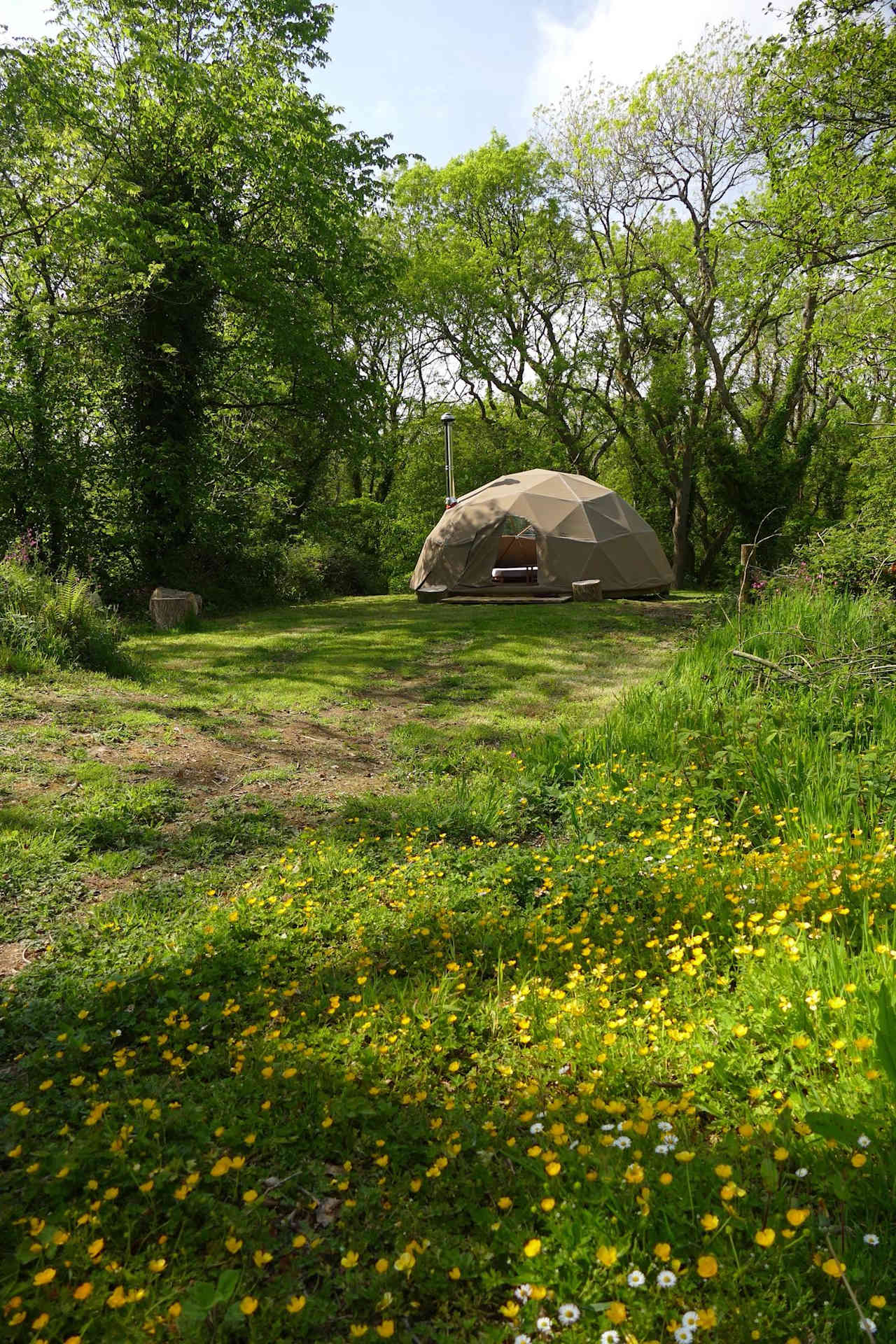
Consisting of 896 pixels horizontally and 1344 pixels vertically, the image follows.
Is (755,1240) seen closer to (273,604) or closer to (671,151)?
(273,604)

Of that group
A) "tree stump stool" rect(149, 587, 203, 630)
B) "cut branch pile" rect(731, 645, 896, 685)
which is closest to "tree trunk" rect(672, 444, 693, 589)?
"tree stump stool" rect(149, 587, 203, 630)

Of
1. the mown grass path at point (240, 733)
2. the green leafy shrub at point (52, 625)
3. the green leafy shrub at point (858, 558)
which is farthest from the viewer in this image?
the green leafy shrub at point (858, 558)

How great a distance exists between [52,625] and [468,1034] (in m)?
6.95

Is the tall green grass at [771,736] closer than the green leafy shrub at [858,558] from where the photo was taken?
Yes

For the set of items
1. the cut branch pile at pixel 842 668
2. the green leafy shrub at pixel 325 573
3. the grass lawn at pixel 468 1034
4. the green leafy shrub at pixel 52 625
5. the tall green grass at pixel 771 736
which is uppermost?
the green leafy shrub at pixel 325 573

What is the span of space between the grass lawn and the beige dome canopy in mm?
9317

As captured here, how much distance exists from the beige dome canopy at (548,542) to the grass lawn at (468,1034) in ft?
30.6

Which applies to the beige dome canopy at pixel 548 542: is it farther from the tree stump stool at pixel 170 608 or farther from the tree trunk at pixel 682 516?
the tree trunk at pixel 682 516

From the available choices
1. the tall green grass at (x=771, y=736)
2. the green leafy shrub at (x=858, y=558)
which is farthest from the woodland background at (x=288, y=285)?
the tall green grass at (x=771, y=736)

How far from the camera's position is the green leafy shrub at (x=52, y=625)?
24.7 feet

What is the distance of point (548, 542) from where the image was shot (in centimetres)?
1474

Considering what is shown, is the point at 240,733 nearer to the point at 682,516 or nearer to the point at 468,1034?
the point at 468,1034

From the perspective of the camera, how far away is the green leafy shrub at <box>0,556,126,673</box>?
752 cm

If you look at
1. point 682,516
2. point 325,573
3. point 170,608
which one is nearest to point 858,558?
point 170,608
